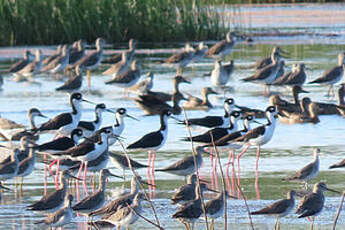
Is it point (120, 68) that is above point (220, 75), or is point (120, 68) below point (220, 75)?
below

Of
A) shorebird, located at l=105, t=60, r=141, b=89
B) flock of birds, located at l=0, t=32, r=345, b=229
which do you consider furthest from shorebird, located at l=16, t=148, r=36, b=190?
shorebird, located at l=105, t=60, r=141, b=89

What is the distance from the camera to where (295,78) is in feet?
69.8

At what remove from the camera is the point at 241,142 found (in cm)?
1309

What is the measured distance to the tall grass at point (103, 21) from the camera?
3028 centimetres

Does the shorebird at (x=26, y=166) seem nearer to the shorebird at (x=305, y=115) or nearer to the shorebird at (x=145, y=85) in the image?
the shorebird at (x=305, y=115)

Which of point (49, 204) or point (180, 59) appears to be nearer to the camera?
point (49, 204)

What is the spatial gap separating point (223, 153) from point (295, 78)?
6.85 meters

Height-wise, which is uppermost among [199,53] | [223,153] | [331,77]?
[223,153]

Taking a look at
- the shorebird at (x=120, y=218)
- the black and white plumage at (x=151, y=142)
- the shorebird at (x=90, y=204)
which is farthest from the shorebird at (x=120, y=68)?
the shorebird at (x=120, y=218)

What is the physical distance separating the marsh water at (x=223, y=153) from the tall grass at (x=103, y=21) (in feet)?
4.04

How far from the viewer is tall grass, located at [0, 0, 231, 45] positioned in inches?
1192

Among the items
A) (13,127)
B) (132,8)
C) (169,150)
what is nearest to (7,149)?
(13,127)

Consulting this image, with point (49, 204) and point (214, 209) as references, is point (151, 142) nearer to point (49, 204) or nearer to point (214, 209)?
point (49, 204)

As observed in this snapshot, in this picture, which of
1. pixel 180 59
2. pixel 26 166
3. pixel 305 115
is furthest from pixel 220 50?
pixel 26 166
